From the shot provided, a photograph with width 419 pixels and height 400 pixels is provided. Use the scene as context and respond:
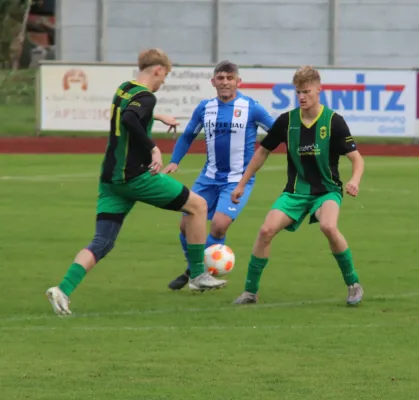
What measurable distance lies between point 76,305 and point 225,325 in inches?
58.0

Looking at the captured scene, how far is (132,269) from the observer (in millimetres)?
12609

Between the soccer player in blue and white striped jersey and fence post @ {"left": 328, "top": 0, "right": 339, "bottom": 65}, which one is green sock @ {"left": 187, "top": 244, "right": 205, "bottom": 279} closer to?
the soccer player in blue and white striped jersey

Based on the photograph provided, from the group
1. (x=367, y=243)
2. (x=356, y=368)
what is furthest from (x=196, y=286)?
(x=367, y=243)

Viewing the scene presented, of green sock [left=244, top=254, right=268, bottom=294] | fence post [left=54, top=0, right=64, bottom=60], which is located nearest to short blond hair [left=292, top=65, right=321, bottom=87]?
green sock [left=244, top=254, right=268, bottom=294]

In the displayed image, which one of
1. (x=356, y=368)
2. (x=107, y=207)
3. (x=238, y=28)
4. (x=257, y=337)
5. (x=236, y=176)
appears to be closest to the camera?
(x=356, y=368)

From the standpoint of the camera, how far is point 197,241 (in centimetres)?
1075

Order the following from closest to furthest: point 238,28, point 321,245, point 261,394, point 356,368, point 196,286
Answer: point 261,394 < point 356,368 < point 196,286 < point 321,245 < point 238,28

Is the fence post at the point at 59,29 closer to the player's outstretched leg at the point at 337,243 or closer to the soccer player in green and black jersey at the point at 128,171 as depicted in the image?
the soccer player in green and black jersey at the point at 128,171

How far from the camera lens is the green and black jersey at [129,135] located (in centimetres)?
984

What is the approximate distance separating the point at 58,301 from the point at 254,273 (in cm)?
160

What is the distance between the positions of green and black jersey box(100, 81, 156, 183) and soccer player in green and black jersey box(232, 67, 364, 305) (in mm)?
1047

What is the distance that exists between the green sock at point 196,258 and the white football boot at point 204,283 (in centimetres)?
3

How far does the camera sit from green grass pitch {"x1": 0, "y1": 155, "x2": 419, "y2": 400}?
7.58 metres

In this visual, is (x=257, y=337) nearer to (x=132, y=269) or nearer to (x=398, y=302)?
(x=398, y=302)
